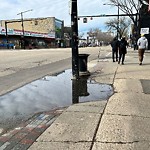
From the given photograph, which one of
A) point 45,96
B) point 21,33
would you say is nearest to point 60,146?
point 45,96

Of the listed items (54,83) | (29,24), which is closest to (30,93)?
(54,83)

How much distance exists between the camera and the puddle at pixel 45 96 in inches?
257

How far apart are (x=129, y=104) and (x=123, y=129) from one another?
1.88 meters

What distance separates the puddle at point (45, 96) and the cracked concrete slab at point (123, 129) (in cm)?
184

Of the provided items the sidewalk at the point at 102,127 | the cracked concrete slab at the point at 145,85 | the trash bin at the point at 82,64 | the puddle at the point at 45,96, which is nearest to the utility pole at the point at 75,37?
the puddle at the point at 45,96

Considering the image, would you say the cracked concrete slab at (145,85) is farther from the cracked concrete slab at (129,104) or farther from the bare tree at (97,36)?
the bare tree at (97,36)

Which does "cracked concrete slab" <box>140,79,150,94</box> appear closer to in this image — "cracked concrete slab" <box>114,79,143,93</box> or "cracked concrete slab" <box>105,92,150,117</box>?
"cracked concrete slab" <box>114,79,143,93</box>

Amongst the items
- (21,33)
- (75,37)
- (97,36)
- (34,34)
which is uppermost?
(97,36)

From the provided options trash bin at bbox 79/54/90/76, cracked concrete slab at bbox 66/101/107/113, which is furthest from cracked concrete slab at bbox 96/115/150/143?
trash bin at bbox 79/54/90/76

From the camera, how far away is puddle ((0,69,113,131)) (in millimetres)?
6539

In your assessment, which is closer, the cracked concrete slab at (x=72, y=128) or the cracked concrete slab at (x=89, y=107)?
the cracked concrete slab at (x=72, y=128)

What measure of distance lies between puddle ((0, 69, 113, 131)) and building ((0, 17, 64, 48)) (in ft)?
169

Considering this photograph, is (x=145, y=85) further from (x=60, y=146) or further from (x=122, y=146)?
(x=60, y=146)

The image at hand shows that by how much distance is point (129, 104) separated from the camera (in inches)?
268
